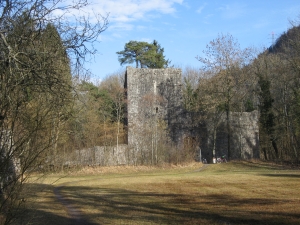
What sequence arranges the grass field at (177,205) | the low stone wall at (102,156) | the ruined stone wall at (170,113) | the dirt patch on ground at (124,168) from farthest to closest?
the ruined stone wall at (170,113)
the low stone wall at (102,156)
the dirt patch on ground at (124,168)
the grass field at (177,205)

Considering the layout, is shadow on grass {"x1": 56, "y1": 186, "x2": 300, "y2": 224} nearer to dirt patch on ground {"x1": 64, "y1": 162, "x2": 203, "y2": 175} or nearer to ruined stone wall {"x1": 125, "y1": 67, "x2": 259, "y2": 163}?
dirt patch on ground {"x1": 64, "y1": 162, "x2": 203, "y2": 175}

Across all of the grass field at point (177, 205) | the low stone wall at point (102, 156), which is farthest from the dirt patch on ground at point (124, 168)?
the grass field at point (177, 205)

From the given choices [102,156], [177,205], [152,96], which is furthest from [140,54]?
[177,205]

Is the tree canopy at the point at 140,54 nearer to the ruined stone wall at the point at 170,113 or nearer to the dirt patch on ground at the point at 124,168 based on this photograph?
the ruined stone wall at the point at 170,113

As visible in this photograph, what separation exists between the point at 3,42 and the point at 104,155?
90.5 ft

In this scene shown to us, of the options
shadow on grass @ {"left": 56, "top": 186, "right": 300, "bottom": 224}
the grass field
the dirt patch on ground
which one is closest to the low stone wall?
the dirt patch on ground

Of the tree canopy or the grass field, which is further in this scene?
the tree canopy

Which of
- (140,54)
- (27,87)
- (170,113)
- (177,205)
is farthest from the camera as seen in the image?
(140,54)

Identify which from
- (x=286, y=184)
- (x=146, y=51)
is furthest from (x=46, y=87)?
(x=146, y=51)

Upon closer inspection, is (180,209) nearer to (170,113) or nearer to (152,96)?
(152,96)

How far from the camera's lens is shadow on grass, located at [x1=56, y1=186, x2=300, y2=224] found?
30.3 feet

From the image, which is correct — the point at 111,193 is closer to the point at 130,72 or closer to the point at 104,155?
the point at 104,155

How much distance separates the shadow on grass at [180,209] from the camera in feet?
30.3

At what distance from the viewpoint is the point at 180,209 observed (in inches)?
437
